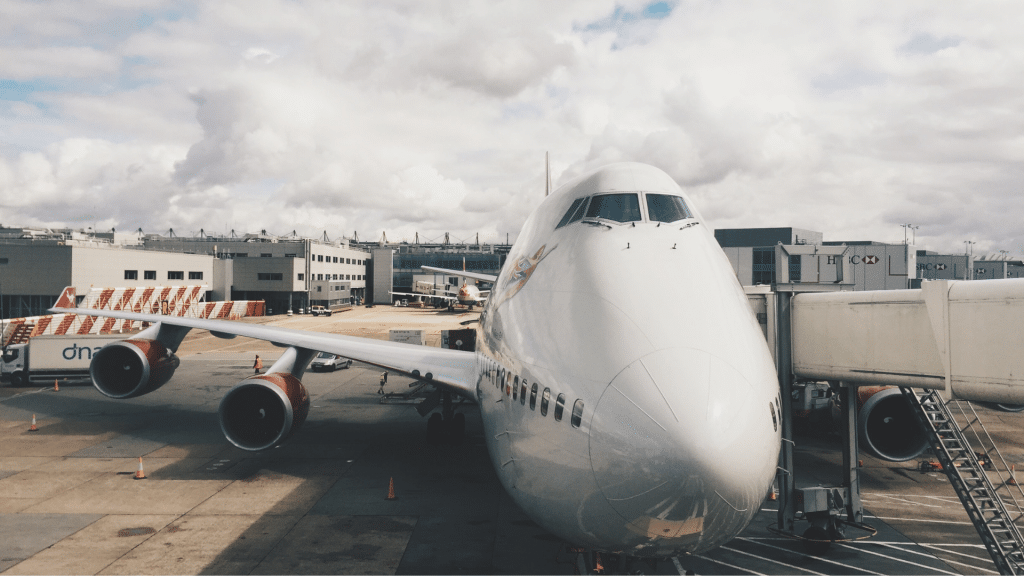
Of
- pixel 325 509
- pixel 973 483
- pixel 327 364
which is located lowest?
pixel 325 509

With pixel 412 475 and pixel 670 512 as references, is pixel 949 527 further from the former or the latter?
pixel 412 475

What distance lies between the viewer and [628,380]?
278 inches

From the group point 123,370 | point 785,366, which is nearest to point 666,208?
point 785,366

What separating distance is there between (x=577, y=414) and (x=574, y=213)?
469cm

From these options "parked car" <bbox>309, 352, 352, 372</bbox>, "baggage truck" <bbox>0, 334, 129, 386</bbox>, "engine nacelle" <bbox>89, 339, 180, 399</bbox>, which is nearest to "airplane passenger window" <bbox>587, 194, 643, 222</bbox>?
"engine nacelle" <bbox>89, 339, 180, 399</bbox>

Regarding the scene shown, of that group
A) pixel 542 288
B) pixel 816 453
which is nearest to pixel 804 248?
pixel 816 453

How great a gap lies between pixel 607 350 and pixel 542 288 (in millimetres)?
2450

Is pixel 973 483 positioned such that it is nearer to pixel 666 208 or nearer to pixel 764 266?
pixel 666 208

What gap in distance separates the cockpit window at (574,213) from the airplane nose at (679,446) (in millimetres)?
4249

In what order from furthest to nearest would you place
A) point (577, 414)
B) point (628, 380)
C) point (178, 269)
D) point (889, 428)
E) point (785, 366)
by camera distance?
point (178, 269)
point (889, 428)
point (785, 366)
point (577, 414)
point (628, 380)

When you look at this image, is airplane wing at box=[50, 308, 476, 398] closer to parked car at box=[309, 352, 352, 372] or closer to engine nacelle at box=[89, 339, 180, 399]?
engine nacelle at box=[89, 339, 180, 399]

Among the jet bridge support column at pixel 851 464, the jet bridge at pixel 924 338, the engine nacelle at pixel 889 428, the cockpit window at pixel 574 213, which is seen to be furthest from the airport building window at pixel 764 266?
the cockpit window at pixel 574 213

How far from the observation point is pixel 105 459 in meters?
20.4

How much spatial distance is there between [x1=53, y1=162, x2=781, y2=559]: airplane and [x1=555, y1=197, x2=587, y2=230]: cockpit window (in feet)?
0.12
